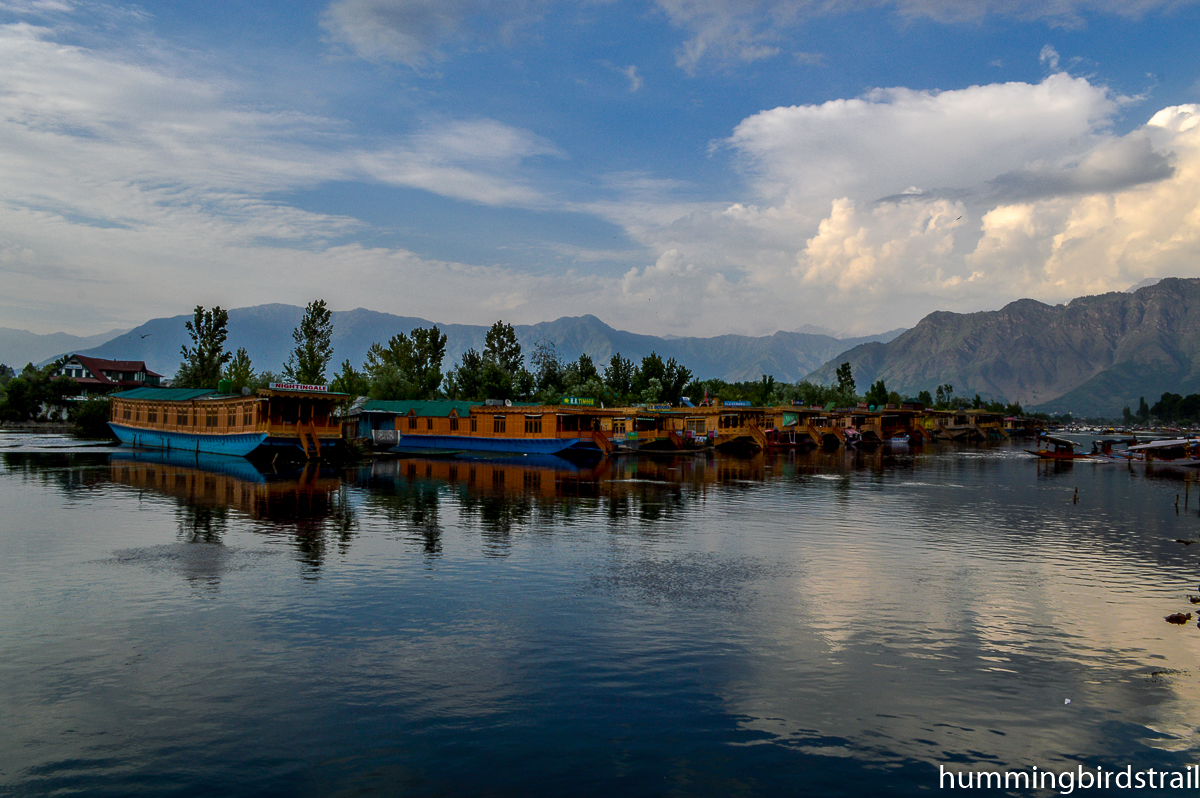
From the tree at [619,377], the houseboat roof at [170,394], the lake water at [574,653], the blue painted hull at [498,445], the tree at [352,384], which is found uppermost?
the tree at [619,377]

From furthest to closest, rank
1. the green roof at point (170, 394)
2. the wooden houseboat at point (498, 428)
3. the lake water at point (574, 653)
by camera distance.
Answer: the wooden houseboat at point (498, 428) < the green roof at point (170, 394) < the lake water at point (574, 653)

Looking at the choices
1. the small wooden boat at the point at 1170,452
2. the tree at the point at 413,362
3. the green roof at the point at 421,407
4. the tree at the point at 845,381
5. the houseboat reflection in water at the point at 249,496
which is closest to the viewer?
the houseboat reflection in water at the point at 249,496

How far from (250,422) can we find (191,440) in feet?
47.2

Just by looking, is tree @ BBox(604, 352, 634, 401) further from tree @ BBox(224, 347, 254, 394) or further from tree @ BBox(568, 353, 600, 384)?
tree @ BBox(224, 347, 254, 394)

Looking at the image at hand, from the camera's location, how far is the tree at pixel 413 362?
11362 centimetres

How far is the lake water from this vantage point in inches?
510

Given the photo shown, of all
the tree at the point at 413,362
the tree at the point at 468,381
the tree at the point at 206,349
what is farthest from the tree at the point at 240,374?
the tree at the point at 468,381

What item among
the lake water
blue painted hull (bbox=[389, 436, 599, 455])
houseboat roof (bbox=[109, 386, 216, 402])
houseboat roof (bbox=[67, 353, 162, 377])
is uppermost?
houseboat roof (bbox=[67, 353, 162, 377])

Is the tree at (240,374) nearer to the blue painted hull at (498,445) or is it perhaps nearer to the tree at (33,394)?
the tree at (33,394)

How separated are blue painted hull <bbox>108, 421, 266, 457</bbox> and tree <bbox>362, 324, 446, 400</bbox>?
34.0 m

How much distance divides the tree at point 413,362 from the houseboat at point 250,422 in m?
34.1

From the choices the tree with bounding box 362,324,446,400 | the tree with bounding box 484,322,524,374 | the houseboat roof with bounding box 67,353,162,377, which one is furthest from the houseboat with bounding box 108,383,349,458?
the houseboat roof with bounding box 67,353,162,377

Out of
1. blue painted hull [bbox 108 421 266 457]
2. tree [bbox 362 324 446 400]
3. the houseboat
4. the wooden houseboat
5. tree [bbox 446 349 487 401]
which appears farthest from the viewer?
tree [bbox 446 349 487 401]

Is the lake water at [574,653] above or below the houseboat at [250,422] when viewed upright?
below
